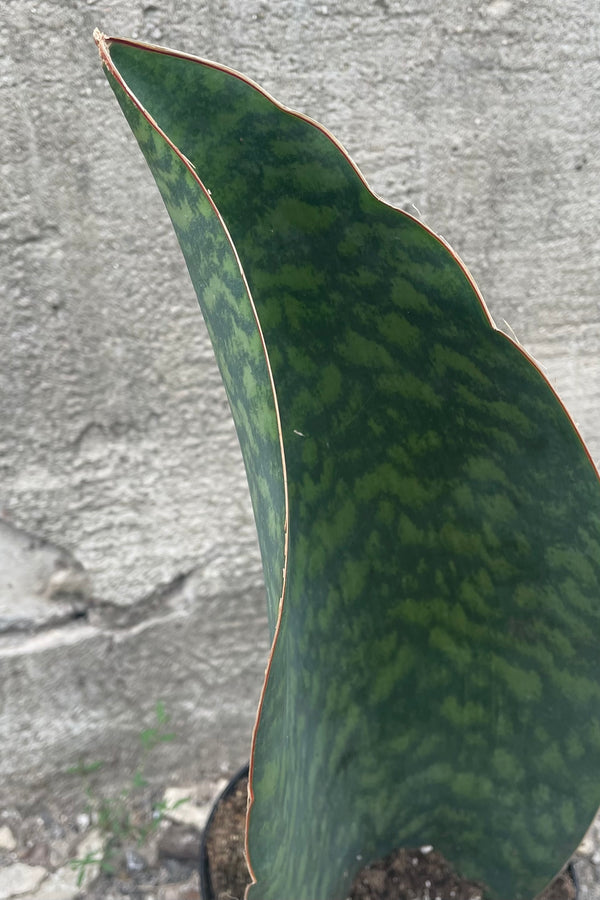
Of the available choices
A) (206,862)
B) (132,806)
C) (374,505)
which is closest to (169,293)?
(374,505)

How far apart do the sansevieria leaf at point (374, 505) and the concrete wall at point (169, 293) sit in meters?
0.36

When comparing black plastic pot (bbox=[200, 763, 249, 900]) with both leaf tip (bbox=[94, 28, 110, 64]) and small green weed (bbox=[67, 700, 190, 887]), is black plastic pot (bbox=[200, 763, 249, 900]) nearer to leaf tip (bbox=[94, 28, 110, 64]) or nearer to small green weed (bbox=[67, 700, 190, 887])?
small green weed (bbox=[67, 700, 190, 887])

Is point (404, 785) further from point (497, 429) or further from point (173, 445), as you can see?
point (173, 445)

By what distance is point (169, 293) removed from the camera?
2.34ft

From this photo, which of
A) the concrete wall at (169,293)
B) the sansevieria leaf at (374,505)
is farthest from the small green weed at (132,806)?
the sansevieria leaf at (374,505)

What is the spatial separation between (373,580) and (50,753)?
24.7 inches

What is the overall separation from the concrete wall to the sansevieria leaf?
14.2 inches

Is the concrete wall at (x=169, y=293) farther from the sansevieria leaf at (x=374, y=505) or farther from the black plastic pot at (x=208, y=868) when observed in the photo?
the sansevieria leaf at (x=374, y=505)

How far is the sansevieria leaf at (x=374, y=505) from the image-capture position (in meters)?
0.31

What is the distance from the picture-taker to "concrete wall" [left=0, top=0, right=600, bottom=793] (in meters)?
0.63

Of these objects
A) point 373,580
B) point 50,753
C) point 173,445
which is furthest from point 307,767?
point 50,753

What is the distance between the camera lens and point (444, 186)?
0.71 metres

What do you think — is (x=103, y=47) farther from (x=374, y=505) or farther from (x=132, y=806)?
(x=132, y=806)

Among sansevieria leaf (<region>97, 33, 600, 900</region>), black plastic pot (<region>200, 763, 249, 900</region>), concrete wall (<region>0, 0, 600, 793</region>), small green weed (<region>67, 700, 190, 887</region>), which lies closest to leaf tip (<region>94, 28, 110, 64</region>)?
sansevieria leaf (<region>97, 33, 600, 900</region>)
